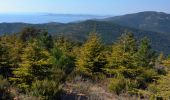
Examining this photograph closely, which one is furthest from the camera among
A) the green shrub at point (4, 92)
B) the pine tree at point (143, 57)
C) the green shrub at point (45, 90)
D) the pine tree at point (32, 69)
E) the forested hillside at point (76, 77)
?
the pine tree at point (143, 57)

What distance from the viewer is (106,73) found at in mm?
15977

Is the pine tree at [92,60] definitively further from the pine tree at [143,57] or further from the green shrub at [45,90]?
the green shrub at [45,90]

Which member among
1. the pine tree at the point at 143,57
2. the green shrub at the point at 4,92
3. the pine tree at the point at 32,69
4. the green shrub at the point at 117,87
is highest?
the pine tree at the point at 32,69

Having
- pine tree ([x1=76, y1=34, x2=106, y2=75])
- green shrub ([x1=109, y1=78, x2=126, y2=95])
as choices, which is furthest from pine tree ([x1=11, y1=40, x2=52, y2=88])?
pine tree ([x1=76, y1=34, x2=106, y2=75])

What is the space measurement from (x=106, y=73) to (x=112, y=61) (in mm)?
658

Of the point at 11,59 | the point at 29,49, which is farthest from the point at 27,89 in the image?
the point at 11,59

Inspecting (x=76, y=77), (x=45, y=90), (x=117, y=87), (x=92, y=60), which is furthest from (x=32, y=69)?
(x=92, y=60)

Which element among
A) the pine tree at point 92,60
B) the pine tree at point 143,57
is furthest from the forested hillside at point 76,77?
the pine tree at point 143,57

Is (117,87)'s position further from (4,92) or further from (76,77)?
(4,92)

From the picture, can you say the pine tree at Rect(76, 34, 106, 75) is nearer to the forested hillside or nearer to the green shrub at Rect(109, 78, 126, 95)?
the forested hillside

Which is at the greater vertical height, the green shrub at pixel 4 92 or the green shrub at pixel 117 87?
the green shrub at pixel 4 92

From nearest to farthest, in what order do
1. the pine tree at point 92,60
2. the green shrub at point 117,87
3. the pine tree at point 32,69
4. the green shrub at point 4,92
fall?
the green shrub at point 4,92 < the pine tree at point 32,69 < the green shrub at point 117,87 < the pine tree at point 92,60

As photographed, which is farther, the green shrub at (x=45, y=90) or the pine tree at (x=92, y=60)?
the pine tree at (x=92, y=60)

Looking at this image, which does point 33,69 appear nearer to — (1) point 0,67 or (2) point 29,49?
(2) point 29,49
